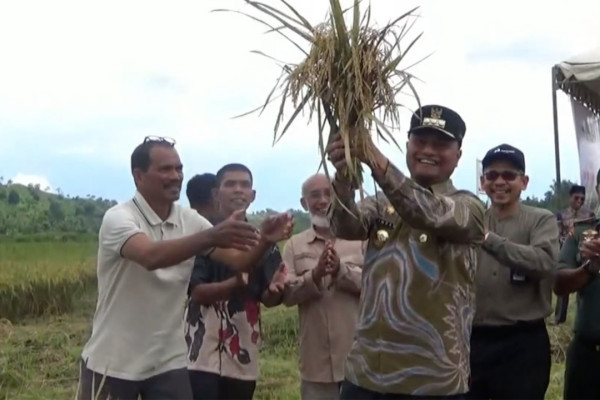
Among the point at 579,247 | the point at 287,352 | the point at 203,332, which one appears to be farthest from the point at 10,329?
the point at 579,247

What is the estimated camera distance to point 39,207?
58.1ft

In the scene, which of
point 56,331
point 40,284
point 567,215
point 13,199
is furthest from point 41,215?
point 567,215

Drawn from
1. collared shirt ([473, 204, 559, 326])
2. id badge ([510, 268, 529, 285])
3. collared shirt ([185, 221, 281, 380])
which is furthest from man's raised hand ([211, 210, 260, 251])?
id badge ([510, 268, 529, 285])

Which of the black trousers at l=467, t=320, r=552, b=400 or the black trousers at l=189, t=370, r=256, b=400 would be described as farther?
the black trousers at l=189, t=370, r=256, b=400

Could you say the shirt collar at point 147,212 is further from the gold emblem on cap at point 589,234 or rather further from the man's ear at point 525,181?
the gold emblem on cap at point 589,234

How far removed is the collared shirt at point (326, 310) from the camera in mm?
4641

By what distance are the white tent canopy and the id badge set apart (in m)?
2.91

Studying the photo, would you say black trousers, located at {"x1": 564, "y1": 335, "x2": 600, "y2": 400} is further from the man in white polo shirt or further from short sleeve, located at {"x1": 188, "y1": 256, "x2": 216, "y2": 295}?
short sleeve, located at {"x1": 188, "y1": 256, "x2": 216, "y2": 295}

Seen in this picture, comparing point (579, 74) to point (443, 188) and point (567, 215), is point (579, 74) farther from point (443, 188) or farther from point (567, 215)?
point (443, 188)

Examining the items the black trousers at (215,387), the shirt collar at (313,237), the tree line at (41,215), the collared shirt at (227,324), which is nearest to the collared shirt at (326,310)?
the shirt collar at (313,237)

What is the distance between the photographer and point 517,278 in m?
4.28

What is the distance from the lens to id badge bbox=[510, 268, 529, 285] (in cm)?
427

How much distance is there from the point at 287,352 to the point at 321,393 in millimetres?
3812

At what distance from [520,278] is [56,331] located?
662cm
